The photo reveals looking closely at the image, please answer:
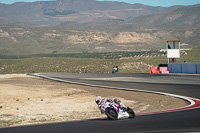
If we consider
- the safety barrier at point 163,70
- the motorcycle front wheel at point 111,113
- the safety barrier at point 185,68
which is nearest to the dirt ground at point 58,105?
the motorcycle front wheel at point 111,113

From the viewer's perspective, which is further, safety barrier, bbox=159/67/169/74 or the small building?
the small building

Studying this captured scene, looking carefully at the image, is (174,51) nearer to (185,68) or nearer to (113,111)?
(185,68)

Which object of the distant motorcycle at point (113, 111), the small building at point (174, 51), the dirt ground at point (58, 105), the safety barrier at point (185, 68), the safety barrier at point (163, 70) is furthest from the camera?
the small building at point (174, 51)

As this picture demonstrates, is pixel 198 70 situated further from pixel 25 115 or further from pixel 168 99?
pixel 25 115

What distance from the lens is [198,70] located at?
1753 inches

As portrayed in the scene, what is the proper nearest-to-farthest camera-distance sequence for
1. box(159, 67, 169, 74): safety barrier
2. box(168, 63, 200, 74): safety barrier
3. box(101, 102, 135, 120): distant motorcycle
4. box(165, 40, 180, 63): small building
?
box(101, 102, 135, 120): distant motorcycle < box(168, 63, 200, 74): safety barrier < box(159, 67, 169, 74): safety barrier < box(165, 40, 180, 63): small building

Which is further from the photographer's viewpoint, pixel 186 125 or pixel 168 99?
pixel 168 99

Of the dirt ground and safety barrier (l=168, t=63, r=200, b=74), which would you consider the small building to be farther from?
the dirt ground

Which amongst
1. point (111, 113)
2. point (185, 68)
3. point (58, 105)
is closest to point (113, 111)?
point (111, 113)

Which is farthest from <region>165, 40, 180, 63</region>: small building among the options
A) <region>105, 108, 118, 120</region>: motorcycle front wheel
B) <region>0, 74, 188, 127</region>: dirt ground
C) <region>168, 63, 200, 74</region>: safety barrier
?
<region>105, 108, 118, 120</region>: motorcycle front wheel

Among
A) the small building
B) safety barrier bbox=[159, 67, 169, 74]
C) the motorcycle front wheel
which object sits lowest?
safety barrier bbox=[159, 67, 169, 74]

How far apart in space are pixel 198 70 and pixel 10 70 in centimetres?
5723

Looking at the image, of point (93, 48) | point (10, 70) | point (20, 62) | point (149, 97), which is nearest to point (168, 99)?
point (149, 97)

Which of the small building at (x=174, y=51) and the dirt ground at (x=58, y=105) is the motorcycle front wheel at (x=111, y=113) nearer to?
the dirt ground at (x=58, y=105)
